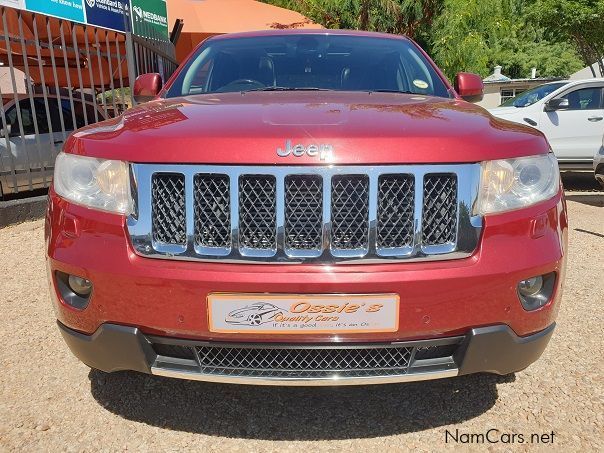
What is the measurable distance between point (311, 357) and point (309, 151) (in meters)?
0.68

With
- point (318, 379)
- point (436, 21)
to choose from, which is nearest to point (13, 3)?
point (318, 379)

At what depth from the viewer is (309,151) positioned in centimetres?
171

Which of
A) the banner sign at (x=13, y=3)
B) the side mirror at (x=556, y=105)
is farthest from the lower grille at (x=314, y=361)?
the side mirror at (x=556, y=105)

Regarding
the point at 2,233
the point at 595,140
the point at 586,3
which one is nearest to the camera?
the point at 2,233

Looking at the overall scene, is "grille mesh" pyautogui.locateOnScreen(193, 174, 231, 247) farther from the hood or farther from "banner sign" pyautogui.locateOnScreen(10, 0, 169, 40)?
the hood

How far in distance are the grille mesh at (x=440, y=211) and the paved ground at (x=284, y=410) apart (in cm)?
81

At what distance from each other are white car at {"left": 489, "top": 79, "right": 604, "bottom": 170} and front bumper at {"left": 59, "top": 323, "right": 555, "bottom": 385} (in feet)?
21.7

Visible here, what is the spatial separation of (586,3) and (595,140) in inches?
573

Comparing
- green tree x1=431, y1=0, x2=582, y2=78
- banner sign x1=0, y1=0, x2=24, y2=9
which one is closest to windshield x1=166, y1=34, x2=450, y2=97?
banner sign x1=0, y1=0, x2=24, y2=9

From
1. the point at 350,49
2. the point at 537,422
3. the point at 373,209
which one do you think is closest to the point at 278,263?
the point at 373,209

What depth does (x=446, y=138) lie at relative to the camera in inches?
69.3

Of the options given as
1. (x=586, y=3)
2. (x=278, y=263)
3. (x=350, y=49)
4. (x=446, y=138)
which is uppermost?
(x=586, y=3)

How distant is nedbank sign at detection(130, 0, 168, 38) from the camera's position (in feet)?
28.9

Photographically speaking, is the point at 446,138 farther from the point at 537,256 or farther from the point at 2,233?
the point at 2,233
